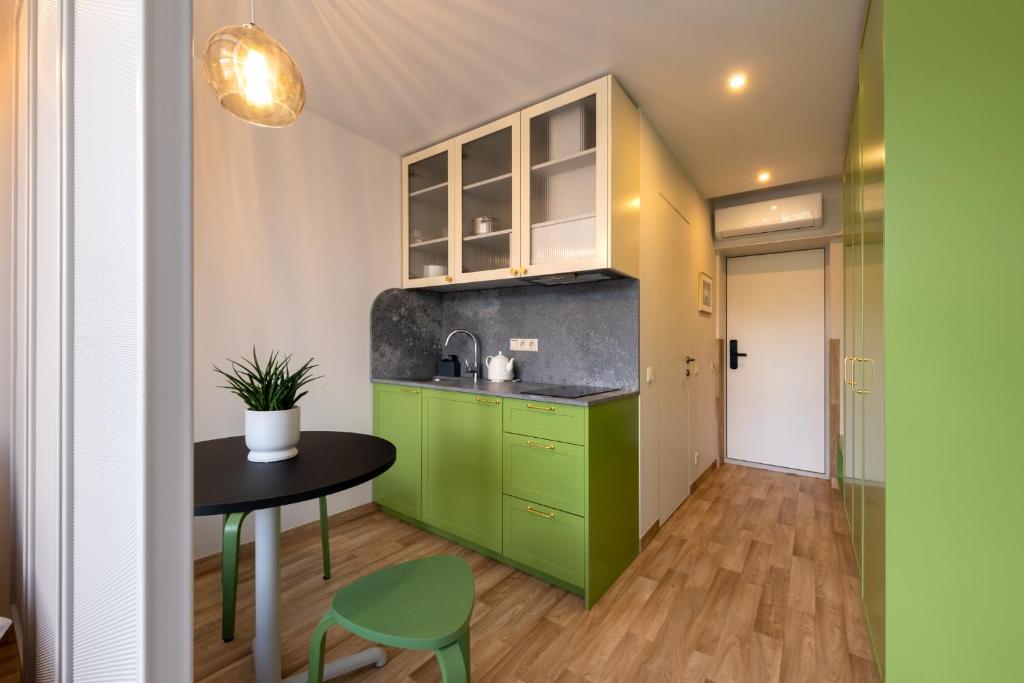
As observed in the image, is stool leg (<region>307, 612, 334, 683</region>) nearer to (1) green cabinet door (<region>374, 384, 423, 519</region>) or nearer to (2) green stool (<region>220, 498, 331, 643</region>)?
(2) green stool (<region>220, 498, 331, 643</region>)

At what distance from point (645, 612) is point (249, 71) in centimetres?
255

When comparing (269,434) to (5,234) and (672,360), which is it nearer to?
(5,234)

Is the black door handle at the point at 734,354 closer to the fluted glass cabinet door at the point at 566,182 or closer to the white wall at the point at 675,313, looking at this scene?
the white wall at the point at 675,313

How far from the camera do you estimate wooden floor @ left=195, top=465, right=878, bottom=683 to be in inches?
61.6

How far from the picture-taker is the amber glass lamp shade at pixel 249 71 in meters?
1.28

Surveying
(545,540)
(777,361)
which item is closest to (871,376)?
(545,540)

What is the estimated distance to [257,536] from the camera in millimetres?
1385

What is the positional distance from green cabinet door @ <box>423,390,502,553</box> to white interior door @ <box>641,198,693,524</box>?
1071 millimetres

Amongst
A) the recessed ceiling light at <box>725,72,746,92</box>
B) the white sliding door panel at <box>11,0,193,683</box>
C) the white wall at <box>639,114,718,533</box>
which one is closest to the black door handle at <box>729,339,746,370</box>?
the white wall at <box>639,114,718,533</box>

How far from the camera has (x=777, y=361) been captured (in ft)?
13.1

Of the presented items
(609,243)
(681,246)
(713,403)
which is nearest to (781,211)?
(681,246)

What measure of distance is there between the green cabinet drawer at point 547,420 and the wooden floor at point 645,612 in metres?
0.76

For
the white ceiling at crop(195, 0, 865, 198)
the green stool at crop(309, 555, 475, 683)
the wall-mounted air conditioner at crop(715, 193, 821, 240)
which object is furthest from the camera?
the wall-mounted air conditioner at crop(715, 193, 821, 240)

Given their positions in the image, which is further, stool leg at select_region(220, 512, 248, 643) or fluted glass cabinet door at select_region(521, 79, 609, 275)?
fluted glass cabinet door at select_region(521, 79, 609, 275)
